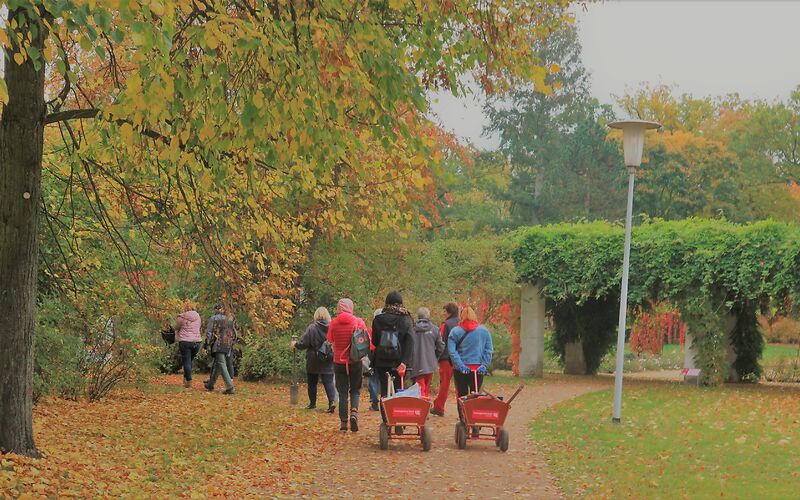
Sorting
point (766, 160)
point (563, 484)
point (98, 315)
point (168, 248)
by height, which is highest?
point (766, 160)

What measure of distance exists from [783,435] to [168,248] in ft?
29.9

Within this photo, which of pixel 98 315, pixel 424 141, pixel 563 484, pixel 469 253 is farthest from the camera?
pixel 469 253

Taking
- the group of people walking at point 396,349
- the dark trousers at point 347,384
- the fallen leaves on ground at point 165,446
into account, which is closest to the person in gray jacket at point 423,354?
the group of people walking at point 396,349

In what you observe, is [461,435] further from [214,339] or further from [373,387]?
[214,339]

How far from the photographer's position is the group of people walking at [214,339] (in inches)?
752

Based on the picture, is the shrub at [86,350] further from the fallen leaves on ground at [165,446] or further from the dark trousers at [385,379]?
the dark trousers at [385,379]

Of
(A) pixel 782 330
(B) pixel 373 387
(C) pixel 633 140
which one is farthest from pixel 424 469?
(A) pixel 782 330

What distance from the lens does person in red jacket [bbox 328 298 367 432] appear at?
13328 mm

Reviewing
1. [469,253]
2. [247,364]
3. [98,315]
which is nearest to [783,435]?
[98,315]

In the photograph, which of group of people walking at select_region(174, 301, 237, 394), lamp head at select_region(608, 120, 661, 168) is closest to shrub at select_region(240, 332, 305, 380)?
group of people walking at select_region(174, 301, 237, 394)

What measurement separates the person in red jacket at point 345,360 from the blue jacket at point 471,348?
119cm

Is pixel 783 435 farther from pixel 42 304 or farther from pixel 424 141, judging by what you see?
pixel 42 304

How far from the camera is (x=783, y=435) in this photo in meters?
14.2

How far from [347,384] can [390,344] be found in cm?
89
